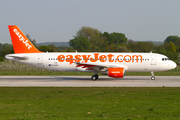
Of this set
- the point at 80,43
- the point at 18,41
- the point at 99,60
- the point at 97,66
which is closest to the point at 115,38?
the point at 80,43

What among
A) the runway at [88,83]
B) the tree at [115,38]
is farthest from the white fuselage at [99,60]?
the tree at [115,38]

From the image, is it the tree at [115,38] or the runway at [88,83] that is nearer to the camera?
the runway at [88,83]

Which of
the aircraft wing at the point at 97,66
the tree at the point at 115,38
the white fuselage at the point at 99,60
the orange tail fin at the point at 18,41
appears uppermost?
the tree at the point at 115,38

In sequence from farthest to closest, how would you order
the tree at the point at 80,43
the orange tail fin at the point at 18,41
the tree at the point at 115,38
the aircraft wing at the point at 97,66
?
the tree at the point at 115,38 → the tree at the point at 80,43 → the orange tail fin at the point at 18,41 → the aircraft wing at the point at 97,66

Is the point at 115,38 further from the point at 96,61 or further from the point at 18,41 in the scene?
the point at 18,41

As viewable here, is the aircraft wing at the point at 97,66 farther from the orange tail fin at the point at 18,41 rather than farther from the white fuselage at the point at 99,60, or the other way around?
the orange tail fin at the point at 18,41

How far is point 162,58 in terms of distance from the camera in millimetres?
30000

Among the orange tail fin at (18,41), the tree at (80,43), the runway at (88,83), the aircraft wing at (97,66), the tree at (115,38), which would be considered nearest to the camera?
the runway at (88,83)

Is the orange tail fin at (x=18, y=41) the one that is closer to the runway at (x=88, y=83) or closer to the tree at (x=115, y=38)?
the runway at (x=88, y=83)

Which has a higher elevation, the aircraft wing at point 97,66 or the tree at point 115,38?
the tree at point 115,38
